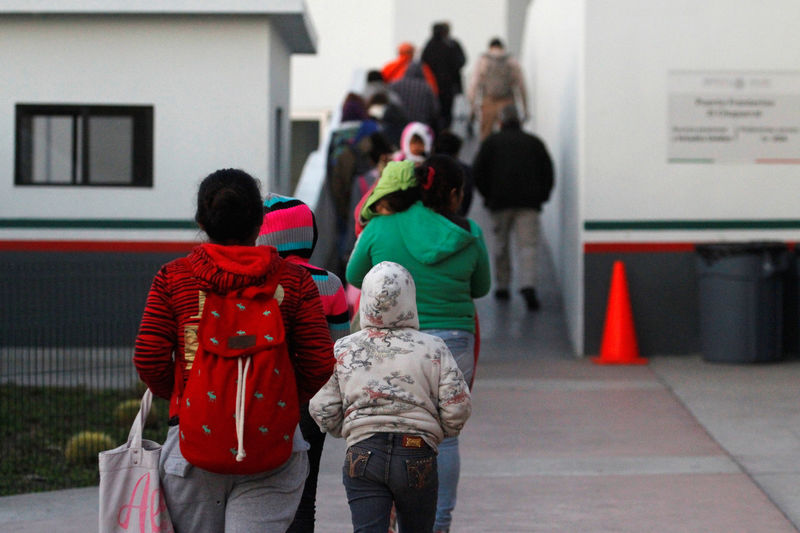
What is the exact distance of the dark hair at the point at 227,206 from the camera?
3.50 meters

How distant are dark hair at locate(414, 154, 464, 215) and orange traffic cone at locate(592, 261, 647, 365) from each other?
5.99 m

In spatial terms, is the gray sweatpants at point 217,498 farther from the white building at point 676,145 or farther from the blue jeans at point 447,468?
the white building at point 676,145

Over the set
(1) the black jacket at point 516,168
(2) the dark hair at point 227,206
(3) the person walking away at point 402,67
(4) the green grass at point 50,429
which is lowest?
(4) the green grass at point 50,429

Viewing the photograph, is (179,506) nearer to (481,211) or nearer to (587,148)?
(587,148)

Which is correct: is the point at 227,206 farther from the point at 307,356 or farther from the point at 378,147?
the point at 378,147

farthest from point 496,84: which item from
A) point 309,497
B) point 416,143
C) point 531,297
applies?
point 309,497

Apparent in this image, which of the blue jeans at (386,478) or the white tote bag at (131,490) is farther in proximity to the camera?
the blue jeans at (386,478)

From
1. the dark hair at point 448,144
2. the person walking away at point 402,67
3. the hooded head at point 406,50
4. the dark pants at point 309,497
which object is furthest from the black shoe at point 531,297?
the dark pants at point 309,497

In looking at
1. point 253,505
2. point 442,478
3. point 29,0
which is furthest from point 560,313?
point 253,505

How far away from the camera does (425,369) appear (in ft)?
14.1

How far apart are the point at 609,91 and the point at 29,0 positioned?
18.3ft

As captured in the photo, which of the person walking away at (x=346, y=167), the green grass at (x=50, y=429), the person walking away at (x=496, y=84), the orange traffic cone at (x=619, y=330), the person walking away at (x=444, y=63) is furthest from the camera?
the person walking away at (x=444, y=63)

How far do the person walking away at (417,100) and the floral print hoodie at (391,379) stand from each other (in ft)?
36.9

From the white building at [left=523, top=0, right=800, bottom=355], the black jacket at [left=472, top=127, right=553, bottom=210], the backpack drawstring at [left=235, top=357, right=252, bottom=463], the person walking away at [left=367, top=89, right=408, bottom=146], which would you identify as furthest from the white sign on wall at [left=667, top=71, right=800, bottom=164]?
the backpack drawstring at [left=235, top=357, right=252, bottom=463]
